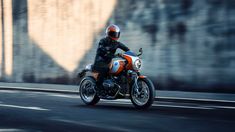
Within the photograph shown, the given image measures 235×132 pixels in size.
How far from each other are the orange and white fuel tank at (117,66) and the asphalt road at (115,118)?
73cm

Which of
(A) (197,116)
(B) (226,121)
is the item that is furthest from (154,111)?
(B) (226,121)

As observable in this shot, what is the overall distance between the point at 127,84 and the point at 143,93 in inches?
21.2

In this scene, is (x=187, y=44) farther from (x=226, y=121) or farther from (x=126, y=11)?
(x=226, y=121)

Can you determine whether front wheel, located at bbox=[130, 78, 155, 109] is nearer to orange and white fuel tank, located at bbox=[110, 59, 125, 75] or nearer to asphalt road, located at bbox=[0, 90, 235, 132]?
asphalt road, located at bbox=[0, 90, 235, 132]

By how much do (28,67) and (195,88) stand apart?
28.0ft

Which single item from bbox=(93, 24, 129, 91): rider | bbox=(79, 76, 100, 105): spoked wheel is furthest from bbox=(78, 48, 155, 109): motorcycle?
bbox=(93, 24, 129, 91): rider

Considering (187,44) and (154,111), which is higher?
(187,44)

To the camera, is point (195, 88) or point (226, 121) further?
point (195, 88)

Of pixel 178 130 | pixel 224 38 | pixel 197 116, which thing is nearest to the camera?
pixel 178 130

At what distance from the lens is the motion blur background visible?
13.1 m

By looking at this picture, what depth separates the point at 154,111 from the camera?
30.2ft

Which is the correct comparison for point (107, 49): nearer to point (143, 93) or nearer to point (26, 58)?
point (143, 93)

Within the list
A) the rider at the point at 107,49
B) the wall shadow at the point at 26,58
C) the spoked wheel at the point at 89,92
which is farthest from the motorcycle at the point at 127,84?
the wall shadow at the point at 26,58

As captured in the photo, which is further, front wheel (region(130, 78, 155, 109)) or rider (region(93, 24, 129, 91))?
rider (region(93, 24, 129, 91))
